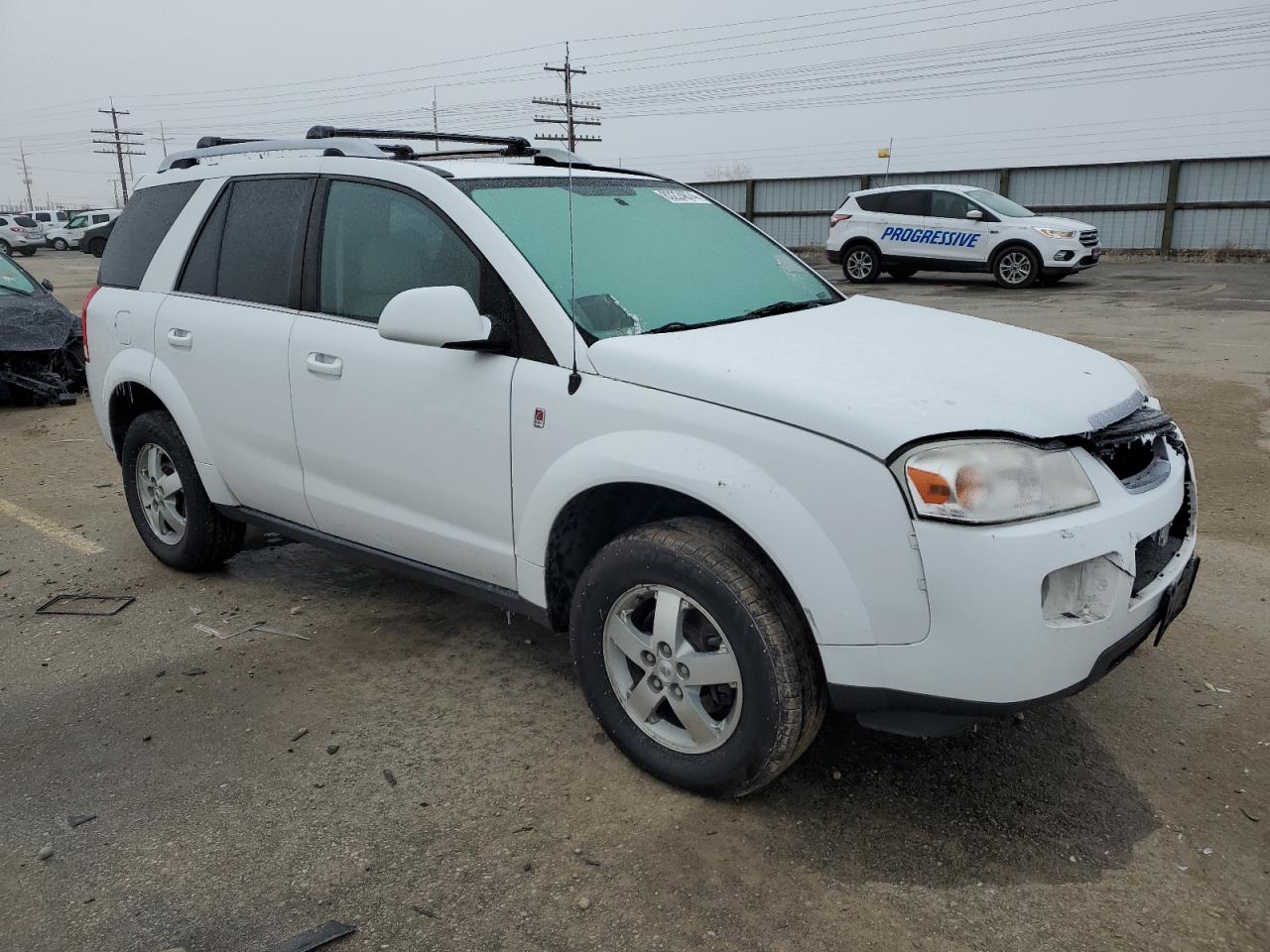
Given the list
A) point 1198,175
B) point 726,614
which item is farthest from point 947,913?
point 1198,175

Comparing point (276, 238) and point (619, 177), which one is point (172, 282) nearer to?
point (276, 238)

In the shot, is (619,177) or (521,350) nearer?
(521,350)

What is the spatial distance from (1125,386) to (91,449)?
6.98 meters

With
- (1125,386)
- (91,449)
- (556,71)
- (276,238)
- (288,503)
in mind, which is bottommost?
(91,449)

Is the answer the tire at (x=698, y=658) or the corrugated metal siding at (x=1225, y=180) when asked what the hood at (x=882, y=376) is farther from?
the corrugated metal siding at (x=1225, y=180)

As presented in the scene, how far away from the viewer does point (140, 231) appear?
4.68m

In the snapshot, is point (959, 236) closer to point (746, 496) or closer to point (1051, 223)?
point (1051, 223)

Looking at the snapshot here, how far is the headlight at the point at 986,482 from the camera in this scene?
7.70ft

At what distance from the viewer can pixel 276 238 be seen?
396cm

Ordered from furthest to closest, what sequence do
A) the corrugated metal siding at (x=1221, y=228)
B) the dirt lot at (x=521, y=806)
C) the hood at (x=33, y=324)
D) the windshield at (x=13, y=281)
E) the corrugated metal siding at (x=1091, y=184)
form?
the corrugated metal siding at (x=1091, y=184) < the corrugated metal siding at (x=1221, y=228) < the windshield at (x=13, y=281) < the hood at (x=33, y=324) < the dirt lot at (x=521, y=806)

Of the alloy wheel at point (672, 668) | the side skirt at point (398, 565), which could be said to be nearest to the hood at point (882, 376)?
the alloy wheel at point (672, 668)

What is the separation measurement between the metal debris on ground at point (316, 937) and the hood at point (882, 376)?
154 centimetres

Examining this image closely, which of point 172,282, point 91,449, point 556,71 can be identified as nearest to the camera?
point 172,282

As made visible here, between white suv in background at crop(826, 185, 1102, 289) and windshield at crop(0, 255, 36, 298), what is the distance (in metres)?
13.6
